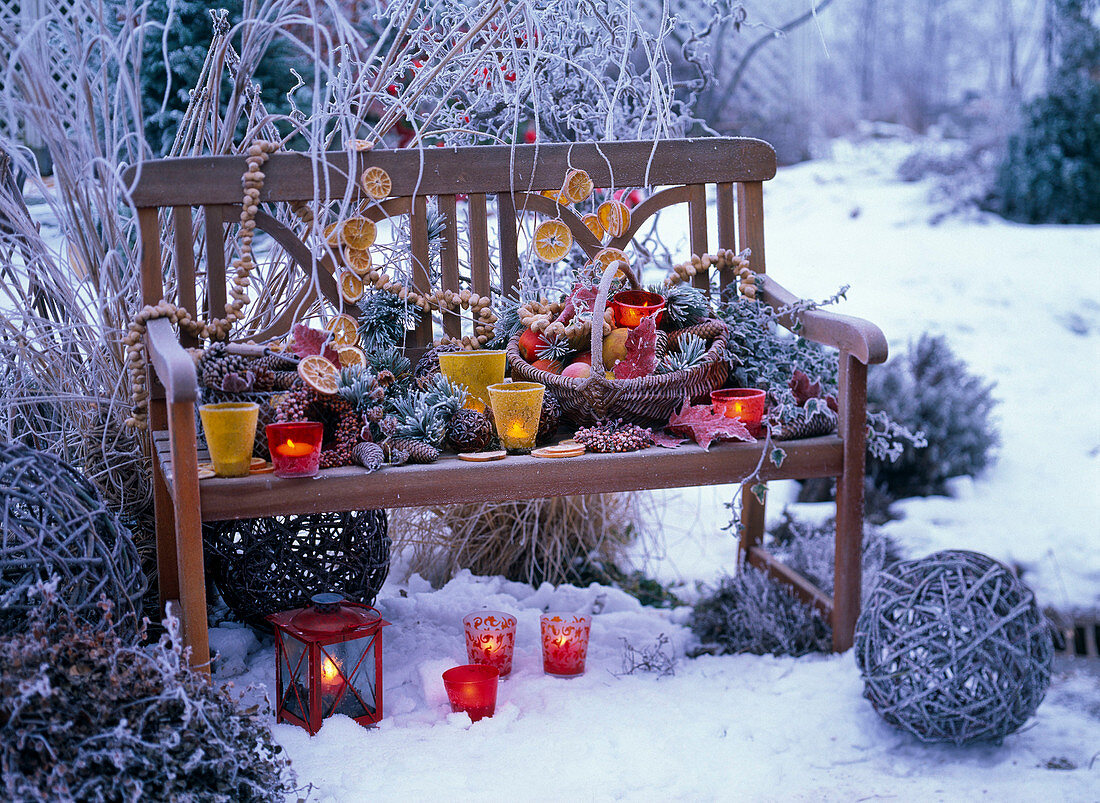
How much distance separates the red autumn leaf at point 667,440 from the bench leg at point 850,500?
0.40 metres

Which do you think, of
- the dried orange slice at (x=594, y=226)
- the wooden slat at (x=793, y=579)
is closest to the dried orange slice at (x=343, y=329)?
the dried orange slice at (x=594, y=226)

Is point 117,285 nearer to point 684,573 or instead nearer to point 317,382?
point 317,382

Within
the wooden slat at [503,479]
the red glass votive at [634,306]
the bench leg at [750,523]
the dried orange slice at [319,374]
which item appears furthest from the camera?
the bench leg at [750,523]

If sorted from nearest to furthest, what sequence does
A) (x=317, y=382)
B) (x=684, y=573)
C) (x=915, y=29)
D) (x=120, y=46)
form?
(x=120, y=46) < (x=317, y=382) < (x=684, y=573) < (x=915, y=29)

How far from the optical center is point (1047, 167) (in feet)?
20.4

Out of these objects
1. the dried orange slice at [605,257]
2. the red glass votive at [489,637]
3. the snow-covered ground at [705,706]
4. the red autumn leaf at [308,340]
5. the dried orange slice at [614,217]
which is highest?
the dried orange slice at [614,217]

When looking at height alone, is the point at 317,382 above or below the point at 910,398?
above

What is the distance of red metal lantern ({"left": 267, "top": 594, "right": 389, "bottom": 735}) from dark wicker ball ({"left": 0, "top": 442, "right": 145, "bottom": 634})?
0.32 m

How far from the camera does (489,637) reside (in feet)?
7.31

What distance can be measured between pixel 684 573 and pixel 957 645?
1333 mm

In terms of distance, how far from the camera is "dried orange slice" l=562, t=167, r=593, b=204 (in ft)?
8.22

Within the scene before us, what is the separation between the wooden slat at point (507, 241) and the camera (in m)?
2.52

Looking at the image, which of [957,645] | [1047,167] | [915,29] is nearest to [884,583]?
[957,645]

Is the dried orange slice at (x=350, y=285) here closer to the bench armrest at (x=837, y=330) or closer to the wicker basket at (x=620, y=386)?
the wicker basket at (x=620, y=386)
